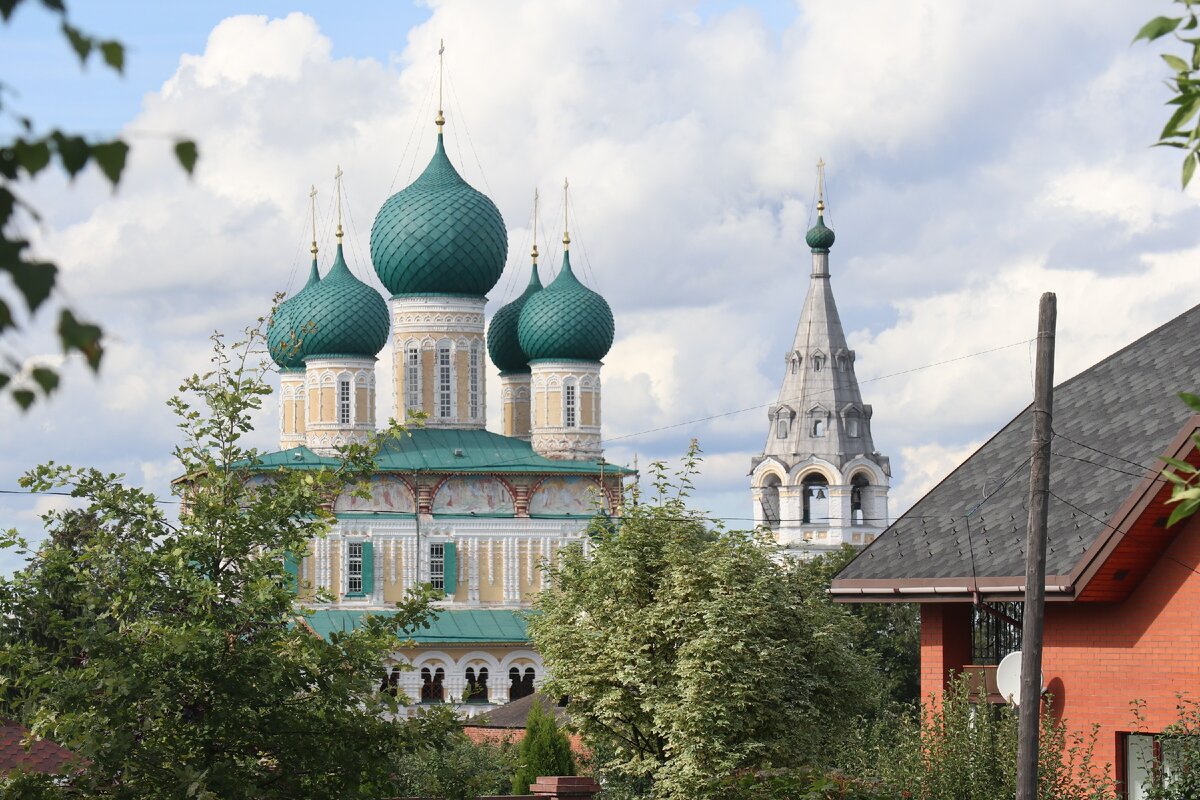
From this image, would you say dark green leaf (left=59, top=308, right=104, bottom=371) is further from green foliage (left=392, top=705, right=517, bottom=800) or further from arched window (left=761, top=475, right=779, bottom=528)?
arched window (left=761, top=475, right=779, bottom=528)

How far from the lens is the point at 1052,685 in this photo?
50.9 ft

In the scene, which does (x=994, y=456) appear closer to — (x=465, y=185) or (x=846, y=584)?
(x=846, y=584)

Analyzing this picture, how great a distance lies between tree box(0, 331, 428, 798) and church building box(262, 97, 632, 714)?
40.9 meters

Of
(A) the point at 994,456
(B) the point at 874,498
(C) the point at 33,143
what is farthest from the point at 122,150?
(B) the point at 874,498

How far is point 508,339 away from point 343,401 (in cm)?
674

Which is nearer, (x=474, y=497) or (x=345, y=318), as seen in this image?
(x=474, y=497)

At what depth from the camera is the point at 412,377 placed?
188 ft

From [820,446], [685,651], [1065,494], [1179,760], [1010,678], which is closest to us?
[1179,760]

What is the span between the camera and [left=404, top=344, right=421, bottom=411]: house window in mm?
57188

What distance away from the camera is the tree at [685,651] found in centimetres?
2042

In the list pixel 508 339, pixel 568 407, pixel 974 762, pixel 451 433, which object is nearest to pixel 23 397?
pixel 974 762

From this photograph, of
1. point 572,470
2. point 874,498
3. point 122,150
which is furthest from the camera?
point 874,498

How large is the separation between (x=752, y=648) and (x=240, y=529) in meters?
10.6

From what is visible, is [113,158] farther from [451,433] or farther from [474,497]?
[451,433]
